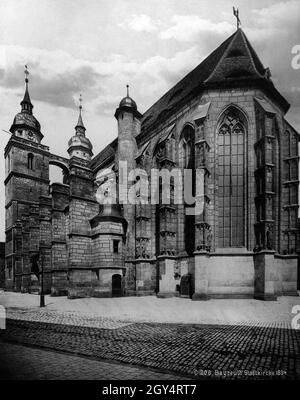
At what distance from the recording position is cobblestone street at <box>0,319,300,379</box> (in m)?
5.12

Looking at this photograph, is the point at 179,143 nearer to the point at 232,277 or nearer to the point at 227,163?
the point at 227,163

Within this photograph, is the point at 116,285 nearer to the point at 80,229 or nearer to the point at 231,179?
the point at 80,229

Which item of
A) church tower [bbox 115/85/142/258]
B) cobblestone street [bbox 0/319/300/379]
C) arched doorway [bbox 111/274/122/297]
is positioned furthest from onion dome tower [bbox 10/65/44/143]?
cobblestone street [bbox 0/319/300/379]

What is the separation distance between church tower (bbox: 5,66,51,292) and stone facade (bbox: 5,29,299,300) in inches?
215

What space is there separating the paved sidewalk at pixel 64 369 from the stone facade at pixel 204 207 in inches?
389

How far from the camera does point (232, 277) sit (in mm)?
14820

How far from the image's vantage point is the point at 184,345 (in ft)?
21.7

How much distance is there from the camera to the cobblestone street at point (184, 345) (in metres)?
5.12

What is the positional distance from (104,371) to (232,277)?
36.3 ft

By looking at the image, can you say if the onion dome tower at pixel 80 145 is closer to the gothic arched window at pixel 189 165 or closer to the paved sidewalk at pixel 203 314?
the gothic arched window at pixel 189 165

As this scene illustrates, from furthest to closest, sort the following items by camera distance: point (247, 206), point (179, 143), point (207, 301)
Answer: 1. point (179, 143)
2. point (247, 206)
3. point (207, 301)

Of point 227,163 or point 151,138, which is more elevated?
point 151,138
